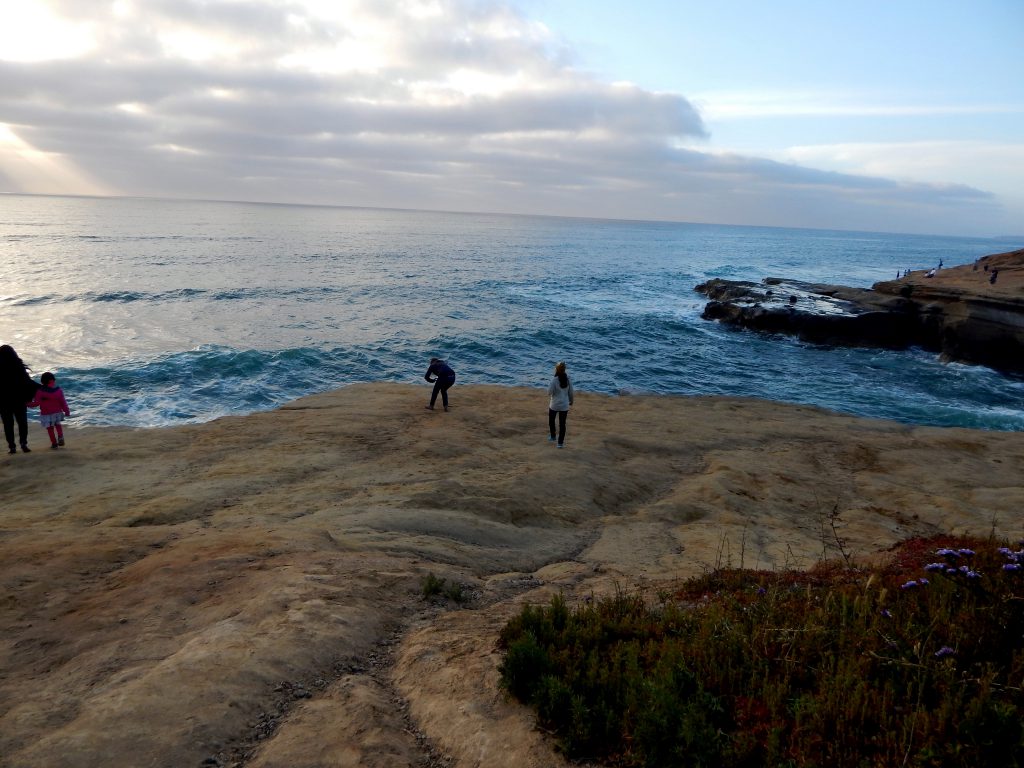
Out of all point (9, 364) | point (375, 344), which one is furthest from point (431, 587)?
point (375, 344)

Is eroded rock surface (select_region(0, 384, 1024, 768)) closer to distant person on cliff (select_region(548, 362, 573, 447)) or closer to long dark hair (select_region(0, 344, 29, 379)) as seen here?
distant person on cliff (select_region(548, 362, 573, 447))

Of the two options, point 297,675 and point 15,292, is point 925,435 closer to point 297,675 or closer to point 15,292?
point 297,675

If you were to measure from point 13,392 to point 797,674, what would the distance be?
51.8 ft

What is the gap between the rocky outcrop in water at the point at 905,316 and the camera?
31344 mm

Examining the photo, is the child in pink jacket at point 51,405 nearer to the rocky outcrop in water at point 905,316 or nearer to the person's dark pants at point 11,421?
the person's dark pants at point 11,421

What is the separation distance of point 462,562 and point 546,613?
2.82m

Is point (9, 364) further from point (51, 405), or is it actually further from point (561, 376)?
point (561, 376)

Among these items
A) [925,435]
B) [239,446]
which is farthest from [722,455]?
[239,446]

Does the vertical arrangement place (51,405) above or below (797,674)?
below

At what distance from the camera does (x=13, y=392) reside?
43.0 feet

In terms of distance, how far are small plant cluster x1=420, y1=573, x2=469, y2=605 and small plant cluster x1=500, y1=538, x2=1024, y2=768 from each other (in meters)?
1.57

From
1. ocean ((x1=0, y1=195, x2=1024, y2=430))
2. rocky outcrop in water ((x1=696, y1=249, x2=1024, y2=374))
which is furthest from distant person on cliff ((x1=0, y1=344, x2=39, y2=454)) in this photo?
rocky outcrop in water ((x1=696, y1=249, x2=1024, y2=374))

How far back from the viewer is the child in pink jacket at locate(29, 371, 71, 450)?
13.5 meters

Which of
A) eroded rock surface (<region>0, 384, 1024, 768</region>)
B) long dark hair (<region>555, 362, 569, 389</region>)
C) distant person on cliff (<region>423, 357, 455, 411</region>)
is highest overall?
long dark hair (<region>555, 362, 569, 389</region>)
